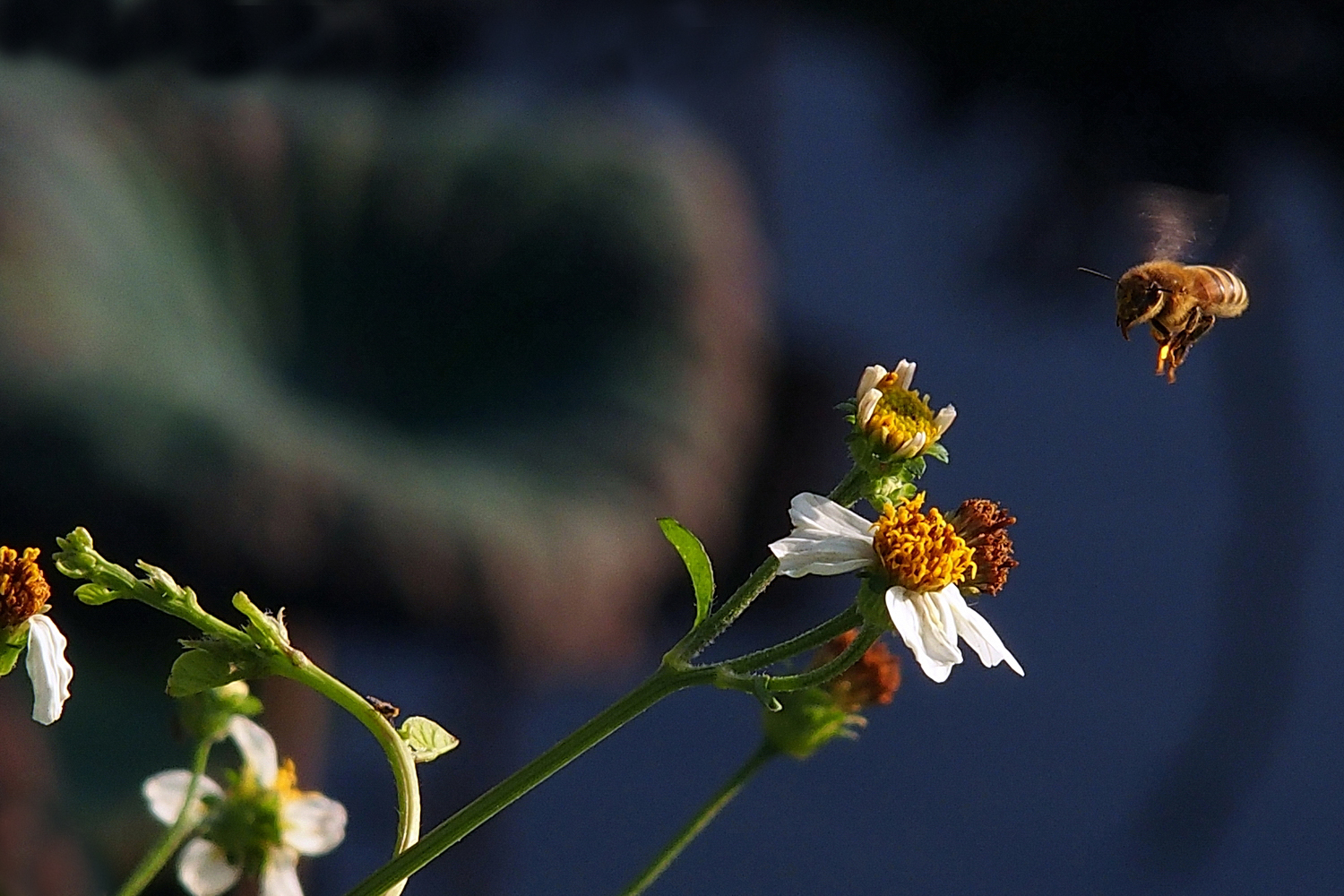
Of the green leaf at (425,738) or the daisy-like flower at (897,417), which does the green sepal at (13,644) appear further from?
the daisy-like flower at (897,417)

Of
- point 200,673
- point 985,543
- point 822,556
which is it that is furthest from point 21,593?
point 985,543

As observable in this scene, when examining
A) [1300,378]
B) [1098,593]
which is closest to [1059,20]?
[1300,378]

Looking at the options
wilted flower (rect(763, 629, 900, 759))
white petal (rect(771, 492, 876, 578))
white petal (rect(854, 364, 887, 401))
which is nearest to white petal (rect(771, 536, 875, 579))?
white petal (rect(771, 492, 876, 578))

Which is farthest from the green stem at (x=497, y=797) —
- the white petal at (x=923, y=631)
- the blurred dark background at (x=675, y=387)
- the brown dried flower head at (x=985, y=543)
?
the blurred dark background at (x=675, y=387)

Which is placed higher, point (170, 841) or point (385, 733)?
point (385, 733)

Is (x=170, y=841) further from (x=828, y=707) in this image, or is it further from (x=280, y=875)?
(x=828, y=707)

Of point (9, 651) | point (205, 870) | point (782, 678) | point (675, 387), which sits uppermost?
point (782, 678)

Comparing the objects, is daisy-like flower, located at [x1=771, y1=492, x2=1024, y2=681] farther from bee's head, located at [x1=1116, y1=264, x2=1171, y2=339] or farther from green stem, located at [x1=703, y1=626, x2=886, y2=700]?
bee's head, located at [x1=1116, y1=264, x2=1171, y2=339]
